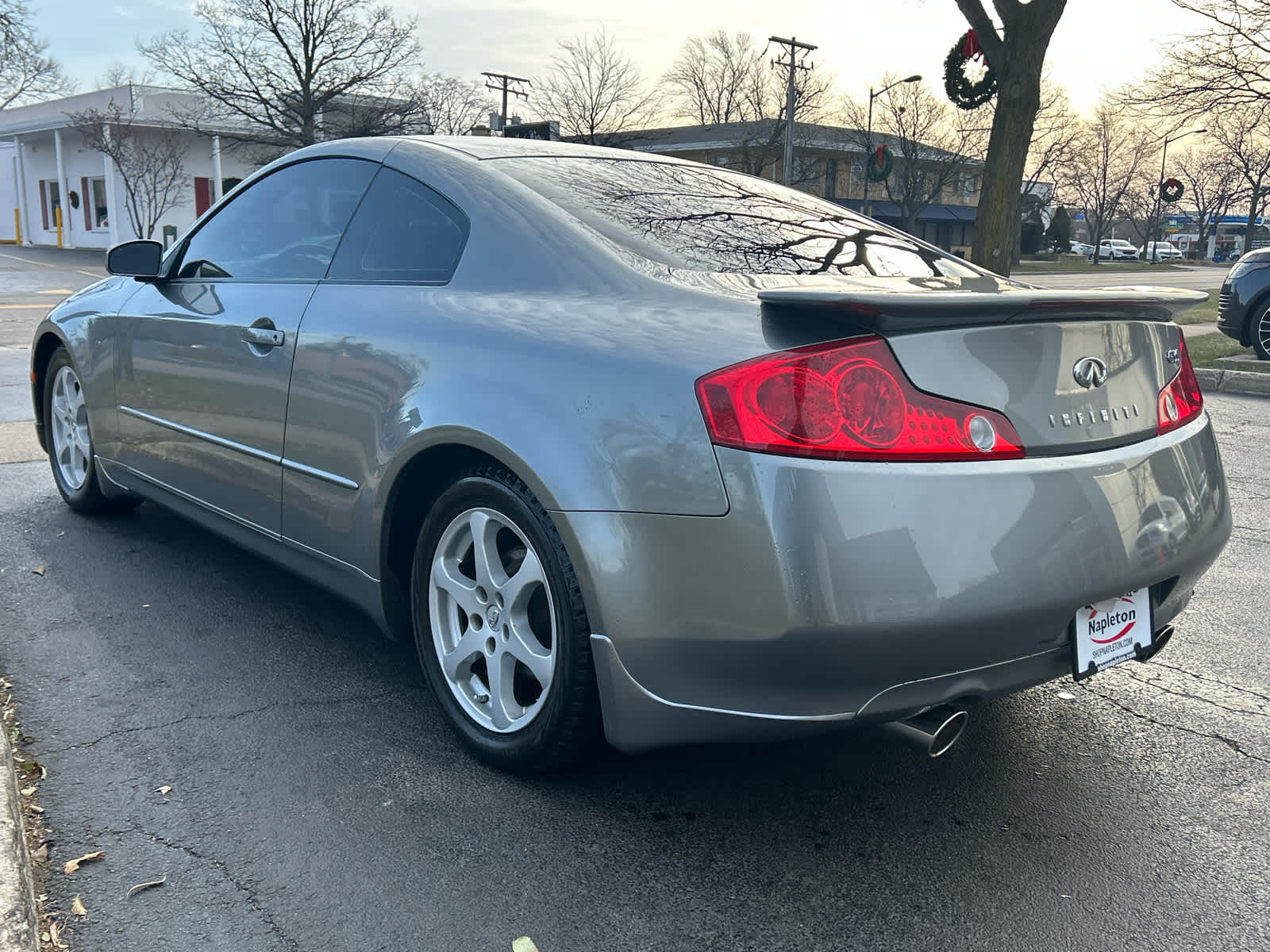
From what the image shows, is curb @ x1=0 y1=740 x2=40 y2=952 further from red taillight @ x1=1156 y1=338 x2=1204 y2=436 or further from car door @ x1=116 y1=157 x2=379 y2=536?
red taillight @ x1=1156 y1=338 x2=1204 y2=436

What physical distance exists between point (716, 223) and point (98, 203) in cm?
4518

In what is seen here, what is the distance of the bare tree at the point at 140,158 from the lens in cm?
3478

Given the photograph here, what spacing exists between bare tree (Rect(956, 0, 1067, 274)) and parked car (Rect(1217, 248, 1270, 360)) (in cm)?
274

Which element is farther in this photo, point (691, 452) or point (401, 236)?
point (401, 236)

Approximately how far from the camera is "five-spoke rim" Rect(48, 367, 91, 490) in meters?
4.72

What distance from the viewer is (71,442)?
486 cm

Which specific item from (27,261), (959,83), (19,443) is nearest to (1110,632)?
(19,443)

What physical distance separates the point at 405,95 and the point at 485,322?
129 feet

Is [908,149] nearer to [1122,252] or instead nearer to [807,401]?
[1122,252]

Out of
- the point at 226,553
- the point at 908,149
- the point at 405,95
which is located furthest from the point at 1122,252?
the point at 226,553

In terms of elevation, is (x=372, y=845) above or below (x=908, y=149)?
below

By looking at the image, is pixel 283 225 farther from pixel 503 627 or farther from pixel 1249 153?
pixel 1249 153

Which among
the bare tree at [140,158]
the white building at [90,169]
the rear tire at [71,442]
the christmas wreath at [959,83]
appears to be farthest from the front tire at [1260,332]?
the white building at [90,169]

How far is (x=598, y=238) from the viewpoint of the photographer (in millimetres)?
2646
